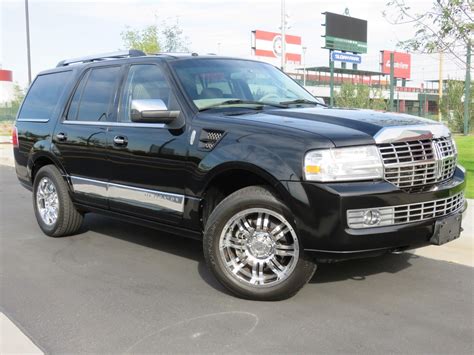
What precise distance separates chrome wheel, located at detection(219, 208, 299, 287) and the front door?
25.6 inches

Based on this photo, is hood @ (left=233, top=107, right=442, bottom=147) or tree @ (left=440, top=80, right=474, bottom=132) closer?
hood @ (left=233, top=107, right=442, bottom=147)

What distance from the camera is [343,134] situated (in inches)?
149

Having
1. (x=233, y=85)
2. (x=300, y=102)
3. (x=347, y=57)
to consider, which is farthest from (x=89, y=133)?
(x=347, y=57)

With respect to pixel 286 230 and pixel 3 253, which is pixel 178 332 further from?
pixel 3 253

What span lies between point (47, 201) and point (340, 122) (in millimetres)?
3950

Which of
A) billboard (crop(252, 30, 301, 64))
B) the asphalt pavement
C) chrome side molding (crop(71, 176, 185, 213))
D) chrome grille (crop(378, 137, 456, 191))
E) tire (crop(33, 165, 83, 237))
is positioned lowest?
the asphalt pavement

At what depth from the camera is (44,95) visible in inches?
259

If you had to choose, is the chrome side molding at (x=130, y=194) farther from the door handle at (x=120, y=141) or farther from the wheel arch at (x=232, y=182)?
the door handle at (x=120, y=141)

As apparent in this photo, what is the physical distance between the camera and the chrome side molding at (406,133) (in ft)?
12.4

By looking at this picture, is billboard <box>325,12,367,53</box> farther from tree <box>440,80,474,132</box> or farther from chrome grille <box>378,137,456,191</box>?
chrome grille <box>378,137,456,191</box>

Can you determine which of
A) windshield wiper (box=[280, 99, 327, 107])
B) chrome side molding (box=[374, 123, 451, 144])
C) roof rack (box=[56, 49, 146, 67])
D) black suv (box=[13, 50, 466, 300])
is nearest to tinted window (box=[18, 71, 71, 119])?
roof rack (box=[56, 49, 146, 67])

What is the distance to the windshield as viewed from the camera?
15.8 ft

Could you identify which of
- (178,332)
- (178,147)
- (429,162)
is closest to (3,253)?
(178,147)

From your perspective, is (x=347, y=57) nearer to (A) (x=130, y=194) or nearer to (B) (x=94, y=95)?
(B) (x=94, y=95)
